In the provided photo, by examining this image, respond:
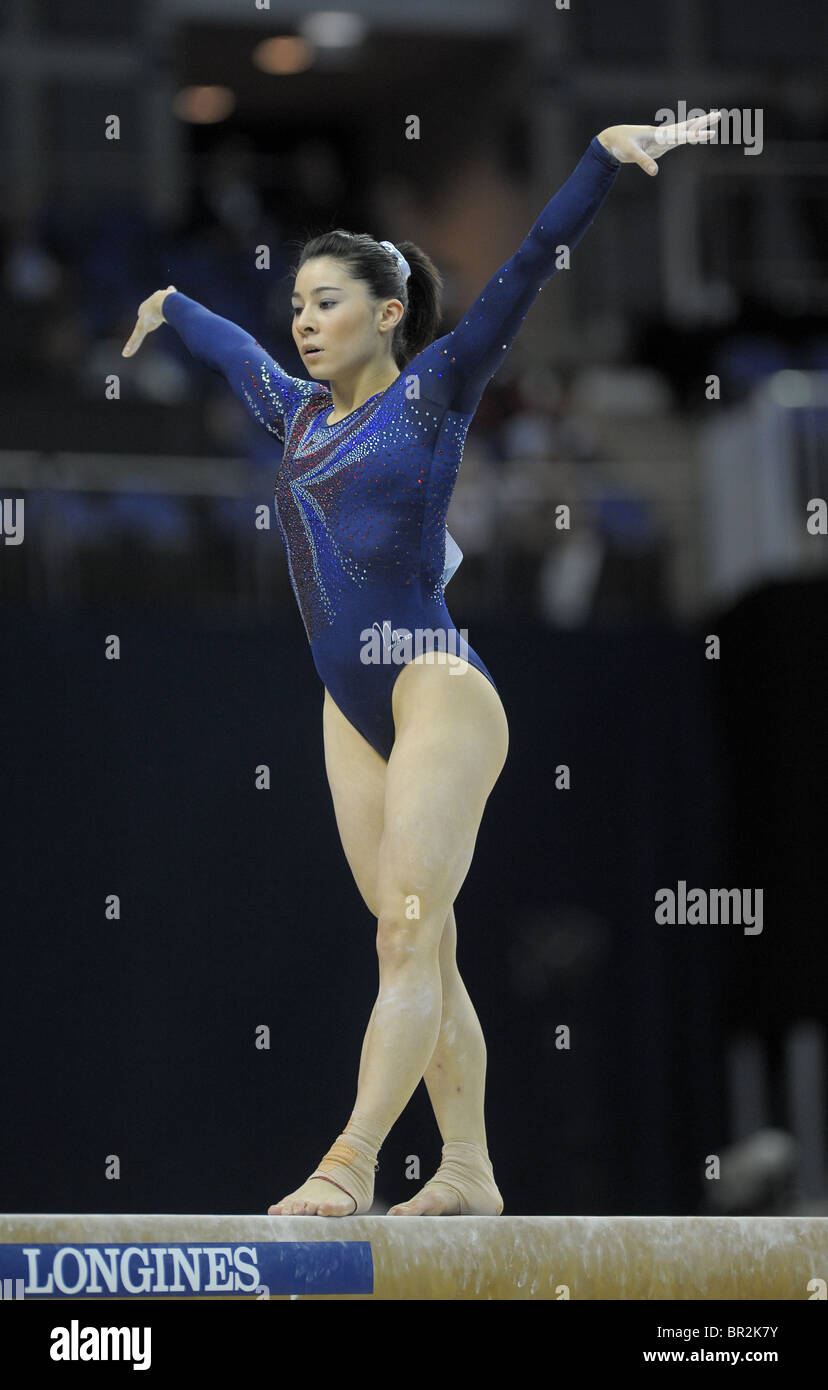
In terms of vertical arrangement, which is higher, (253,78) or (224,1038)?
(253,78)

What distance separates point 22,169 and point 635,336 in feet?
11.1

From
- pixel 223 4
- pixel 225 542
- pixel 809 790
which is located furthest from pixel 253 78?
pixel 809 790

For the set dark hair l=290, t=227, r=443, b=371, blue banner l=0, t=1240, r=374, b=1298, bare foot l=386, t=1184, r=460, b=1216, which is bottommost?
blue banner l=0, t=1240, r=374, b=1298

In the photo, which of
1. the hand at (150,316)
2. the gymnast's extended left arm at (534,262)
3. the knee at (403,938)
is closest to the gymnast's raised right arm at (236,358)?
the hand at (150,316)

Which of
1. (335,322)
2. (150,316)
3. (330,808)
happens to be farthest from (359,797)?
(330,808)

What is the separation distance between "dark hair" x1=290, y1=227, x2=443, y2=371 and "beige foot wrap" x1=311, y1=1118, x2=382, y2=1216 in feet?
4.75

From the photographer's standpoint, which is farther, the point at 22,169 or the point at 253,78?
the point at 253,78

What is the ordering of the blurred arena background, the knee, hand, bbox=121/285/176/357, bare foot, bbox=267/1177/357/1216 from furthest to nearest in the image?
1. the blurred arena background
2. hand, bbox=121/285/176/357
3. the knee
4. bare foot, bbox=267/1177/357/1216

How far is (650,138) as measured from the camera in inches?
141

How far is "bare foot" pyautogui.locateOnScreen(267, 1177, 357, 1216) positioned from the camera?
10.8 ft

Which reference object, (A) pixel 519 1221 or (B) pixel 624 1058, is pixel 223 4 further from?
(A) pixel 519 1221

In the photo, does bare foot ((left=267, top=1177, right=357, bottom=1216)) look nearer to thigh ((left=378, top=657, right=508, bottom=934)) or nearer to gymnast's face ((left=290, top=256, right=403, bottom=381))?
thigh ((left=378, top=657, right=508, bottom=934))

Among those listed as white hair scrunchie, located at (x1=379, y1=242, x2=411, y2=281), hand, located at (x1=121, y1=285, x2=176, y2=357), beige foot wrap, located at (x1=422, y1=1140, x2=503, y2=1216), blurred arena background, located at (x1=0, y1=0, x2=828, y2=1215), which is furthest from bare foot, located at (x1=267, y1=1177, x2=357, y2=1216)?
blurred arena background, located at (x1=0, y1=0, x2=828, y2=1215)

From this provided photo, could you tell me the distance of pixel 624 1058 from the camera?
26.9 ft
